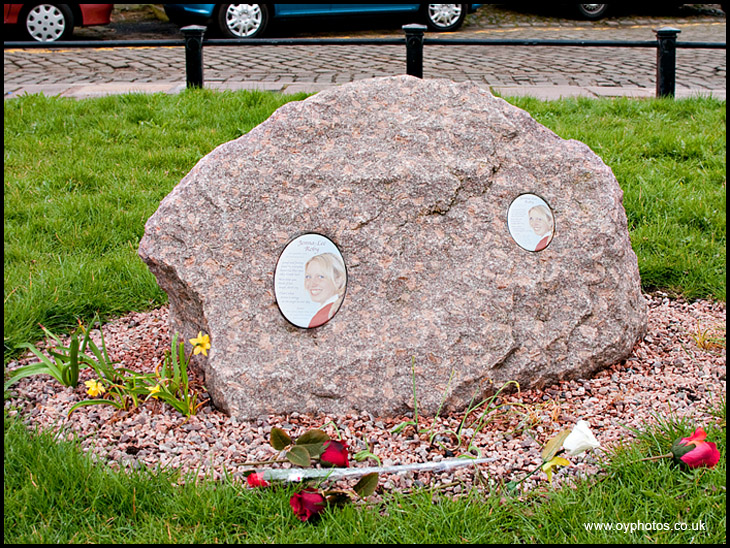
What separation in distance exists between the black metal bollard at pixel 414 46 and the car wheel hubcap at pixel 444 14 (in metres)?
5.74

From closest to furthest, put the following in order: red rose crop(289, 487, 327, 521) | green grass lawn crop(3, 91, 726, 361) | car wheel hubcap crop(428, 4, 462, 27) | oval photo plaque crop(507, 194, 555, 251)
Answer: red rose crop(289, 487, 327, 521) < oval photo plaque crop(507, 194, 555, 251) < green grass lawn crop(3, 91, 726, 361) < car wheel hubcap crop(428, 4, 462, 27)

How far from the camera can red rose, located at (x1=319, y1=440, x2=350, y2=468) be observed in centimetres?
225

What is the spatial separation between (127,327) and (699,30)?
13577mm

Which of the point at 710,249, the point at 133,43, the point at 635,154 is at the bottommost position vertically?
the point at 710,249

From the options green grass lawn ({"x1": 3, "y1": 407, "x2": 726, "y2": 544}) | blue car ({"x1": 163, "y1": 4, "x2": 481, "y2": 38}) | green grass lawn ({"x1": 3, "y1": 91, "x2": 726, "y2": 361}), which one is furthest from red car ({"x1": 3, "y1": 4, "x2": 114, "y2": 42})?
green grass lawn ({"x1": 3, "y1": 407, "x2": 726, "y2": 544})

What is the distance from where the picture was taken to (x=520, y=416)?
271 centimetres

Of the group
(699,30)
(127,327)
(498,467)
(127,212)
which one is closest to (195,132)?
(127,212)

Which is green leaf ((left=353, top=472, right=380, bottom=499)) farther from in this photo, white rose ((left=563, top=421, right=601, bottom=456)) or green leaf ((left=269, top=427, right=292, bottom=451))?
white rose ((left=563, top=421, right=601, bottom=456))

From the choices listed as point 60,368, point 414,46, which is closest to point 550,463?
point 60,368

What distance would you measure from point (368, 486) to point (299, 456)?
0.24m

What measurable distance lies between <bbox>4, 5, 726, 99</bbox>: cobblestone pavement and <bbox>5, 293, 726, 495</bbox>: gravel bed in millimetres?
4764

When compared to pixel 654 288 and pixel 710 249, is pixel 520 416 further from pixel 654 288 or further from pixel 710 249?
pixel 710 249

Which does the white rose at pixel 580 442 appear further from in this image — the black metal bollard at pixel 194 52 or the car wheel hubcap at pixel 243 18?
the car wheel hubcap at pixel 243 18

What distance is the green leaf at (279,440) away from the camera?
2.32m
